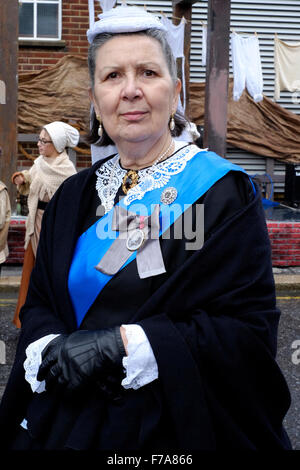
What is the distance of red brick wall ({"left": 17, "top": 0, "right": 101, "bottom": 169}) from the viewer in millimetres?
12156

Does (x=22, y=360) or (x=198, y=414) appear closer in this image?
(x=198, y=414)

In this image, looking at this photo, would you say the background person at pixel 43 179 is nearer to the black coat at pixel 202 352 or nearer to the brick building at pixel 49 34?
the black coat at pixel 202 352

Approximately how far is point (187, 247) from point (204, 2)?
12.1 m

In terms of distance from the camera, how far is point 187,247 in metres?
1.92

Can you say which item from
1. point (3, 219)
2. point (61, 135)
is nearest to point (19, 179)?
point (61, 135)

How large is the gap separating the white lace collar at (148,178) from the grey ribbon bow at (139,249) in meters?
0.09

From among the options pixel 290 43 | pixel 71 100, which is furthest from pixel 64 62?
pixel 290 43

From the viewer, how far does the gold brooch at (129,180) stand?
2156mm

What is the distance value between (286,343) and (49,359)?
Answer: 4295mm

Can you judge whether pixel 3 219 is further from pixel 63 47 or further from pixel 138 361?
pixel 63 47

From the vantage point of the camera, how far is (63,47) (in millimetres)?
12266

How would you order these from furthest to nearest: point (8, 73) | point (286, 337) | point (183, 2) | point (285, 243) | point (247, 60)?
point (247, 60) < point (183, 2) < point (285, 243) < point (8, 73) < point (286, 337)

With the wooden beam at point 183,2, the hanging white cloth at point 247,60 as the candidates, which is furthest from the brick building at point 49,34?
the hanging white cloth at point 247,60
